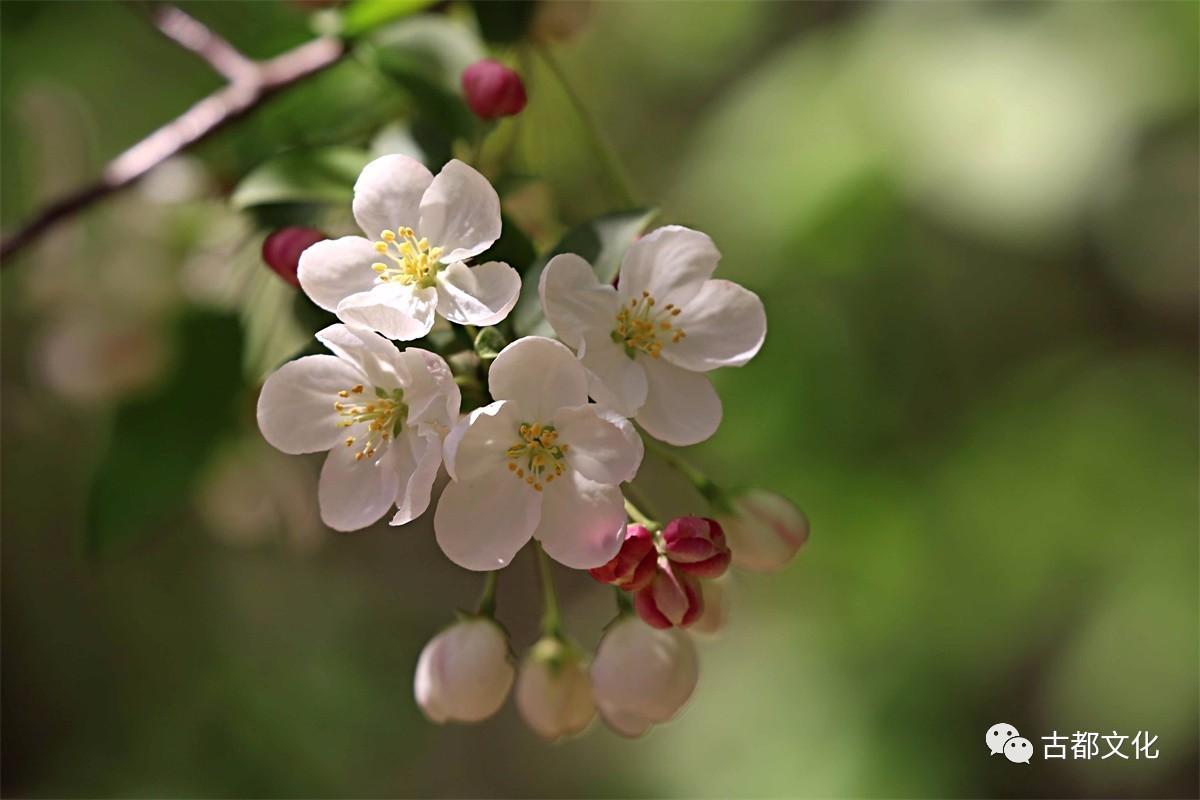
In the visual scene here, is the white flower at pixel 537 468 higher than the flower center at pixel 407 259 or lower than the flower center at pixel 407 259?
lower

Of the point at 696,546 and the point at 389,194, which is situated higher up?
the point at 389,194

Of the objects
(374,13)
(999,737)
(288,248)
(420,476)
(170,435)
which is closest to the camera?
(420,476)

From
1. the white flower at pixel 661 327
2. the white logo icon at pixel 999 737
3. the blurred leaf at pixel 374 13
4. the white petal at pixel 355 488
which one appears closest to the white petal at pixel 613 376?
the white flower at pixel 661 327

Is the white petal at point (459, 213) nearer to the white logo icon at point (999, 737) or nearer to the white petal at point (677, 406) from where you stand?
the white petal at point (677, 406)

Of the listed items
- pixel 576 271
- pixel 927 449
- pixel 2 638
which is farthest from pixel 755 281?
pixel 2 638

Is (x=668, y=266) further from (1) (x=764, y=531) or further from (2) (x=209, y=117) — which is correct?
(2) (x=209, y=117)

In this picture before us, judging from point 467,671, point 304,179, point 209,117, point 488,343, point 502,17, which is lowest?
point 467,671

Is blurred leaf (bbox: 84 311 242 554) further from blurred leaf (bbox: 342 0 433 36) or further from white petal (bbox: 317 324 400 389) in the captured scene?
white petal (bbox: 317 324 400 389)

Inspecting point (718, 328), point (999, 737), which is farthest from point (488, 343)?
point (999, 737)
